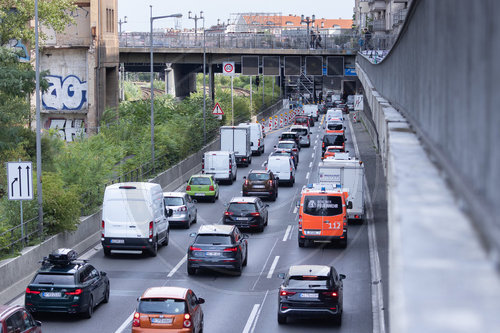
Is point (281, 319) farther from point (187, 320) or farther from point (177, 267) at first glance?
point (177, 267)

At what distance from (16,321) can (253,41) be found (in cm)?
5948

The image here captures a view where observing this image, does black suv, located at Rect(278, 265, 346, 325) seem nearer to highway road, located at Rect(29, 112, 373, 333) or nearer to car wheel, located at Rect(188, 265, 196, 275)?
highway road, located at Rect(29, 112, 373, 333)

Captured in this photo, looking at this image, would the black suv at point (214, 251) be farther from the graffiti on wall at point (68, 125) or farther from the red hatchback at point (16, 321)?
the graffiti on wall at point (68, 125)

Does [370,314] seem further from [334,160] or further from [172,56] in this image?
[172,56]

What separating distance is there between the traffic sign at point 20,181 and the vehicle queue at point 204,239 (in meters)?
3.67

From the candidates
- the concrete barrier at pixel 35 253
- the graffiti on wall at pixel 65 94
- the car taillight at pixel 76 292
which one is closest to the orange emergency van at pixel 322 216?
the concrete barrier at pixel 35 253

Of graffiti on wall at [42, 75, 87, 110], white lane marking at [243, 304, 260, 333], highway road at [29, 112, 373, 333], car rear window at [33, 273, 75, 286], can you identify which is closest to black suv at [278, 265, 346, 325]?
highway road at [29, 112, 373, 333]

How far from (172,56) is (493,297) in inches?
2791

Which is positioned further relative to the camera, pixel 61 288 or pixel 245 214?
pixel 245 214

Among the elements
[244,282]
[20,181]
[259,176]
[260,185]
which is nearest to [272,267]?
[244,282]

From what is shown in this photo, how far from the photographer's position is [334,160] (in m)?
37.6

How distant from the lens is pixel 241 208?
34.6 metres

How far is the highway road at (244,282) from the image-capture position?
2028cm

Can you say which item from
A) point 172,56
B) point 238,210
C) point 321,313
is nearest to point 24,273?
point 321,313
